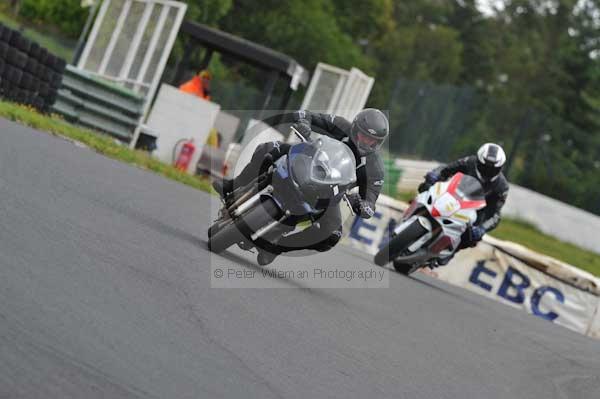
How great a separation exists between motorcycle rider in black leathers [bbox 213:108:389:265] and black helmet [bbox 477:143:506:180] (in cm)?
487

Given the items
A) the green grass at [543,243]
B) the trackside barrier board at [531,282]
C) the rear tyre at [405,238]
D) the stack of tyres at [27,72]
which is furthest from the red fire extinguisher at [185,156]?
the rear tyre at [405,238]

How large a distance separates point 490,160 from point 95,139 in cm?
607

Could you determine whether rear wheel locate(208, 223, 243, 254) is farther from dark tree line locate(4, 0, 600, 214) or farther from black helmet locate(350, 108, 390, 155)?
dark tree line locate(4, 0, 600, 214)

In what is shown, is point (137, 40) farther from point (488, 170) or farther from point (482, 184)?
point (488, 170)

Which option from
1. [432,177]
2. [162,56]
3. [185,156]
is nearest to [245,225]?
[432,177]

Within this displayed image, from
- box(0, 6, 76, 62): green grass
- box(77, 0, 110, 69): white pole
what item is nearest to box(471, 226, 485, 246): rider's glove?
box(77, 0, 110, 69): white pole

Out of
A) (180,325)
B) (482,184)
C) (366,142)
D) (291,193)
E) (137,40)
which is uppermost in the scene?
(137,40)

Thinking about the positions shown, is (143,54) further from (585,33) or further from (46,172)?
(585,33)

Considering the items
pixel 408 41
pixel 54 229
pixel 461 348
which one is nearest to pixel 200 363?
pixel 54 229

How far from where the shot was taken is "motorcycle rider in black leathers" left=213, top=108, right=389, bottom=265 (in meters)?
10.6

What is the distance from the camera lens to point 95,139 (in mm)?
19141

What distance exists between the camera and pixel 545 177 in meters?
33.6

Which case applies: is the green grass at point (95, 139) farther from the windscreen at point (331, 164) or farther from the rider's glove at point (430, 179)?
the windscreen at point (331, 164)

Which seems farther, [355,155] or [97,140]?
[97,140]
